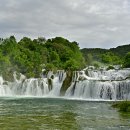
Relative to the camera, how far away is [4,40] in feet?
273

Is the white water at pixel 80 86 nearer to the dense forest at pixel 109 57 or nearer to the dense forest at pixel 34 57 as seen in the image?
the dense forest at pixel 34 57

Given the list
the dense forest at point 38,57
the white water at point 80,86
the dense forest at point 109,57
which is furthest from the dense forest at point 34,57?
the dense forest at point 109,57

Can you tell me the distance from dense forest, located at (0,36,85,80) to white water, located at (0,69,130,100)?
16.4 feet

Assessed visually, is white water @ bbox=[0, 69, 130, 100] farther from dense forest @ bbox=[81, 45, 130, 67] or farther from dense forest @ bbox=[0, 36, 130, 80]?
dense forest @ bbox=[81, 45, 130, 67]

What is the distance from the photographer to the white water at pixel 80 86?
46.2 m

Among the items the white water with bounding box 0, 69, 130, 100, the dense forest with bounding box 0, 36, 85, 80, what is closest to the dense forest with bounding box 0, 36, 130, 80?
the dense forest with bounding box 0, 36, 85, 80

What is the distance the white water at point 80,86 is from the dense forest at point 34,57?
5.01 metres

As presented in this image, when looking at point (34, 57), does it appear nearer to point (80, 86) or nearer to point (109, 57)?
point (80, 86)

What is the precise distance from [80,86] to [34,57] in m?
32.2

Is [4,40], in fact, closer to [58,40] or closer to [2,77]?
[2,77]

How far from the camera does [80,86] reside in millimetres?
49594

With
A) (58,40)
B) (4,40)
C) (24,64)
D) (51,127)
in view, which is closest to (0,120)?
(51,127)

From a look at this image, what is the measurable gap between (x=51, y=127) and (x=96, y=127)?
2514 mm

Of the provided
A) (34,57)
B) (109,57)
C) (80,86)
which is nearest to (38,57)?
(34,57)
